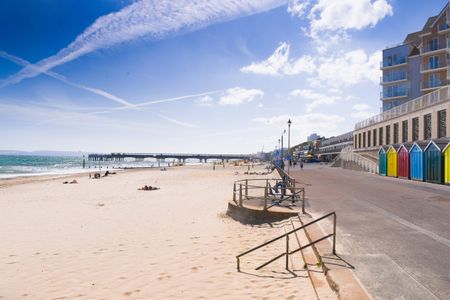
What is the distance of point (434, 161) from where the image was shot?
80.9 feet

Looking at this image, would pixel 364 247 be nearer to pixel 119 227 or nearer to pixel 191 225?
pixel 191 225

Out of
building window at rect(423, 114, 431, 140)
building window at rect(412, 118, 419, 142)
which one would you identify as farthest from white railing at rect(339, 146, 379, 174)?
building window at rect(423, 114, 431, 140)

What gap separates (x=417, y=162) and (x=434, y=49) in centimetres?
3007

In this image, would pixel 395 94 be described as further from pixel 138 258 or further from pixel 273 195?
pixel 138 258

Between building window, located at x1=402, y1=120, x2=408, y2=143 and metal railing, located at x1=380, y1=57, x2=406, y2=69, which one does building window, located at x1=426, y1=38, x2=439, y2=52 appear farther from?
building window, located at x1=402, y1=120, x2=408, y2=143

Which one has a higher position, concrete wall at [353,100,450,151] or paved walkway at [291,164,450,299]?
concrete wall at [353,100,450,151]

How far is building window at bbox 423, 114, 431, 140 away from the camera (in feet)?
96.0

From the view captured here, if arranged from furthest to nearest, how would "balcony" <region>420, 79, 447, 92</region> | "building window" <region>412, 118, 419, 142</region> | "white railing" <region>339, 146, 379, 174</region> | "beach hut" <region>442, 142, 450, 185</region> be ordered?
"balcony" <region>420, 79, 447, 92</region>
"white railing" <region>339, 146, 379, 174</region>
"building window" <region>412, 118, 419, 142</region>
"beach hut" <region>442, 142, 450, 185</region>

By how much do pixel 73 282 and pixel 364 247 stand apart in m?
6.90

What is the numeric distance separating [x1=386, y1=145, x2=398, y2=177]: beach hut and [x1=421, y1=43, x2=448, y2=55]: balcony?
23.1 m

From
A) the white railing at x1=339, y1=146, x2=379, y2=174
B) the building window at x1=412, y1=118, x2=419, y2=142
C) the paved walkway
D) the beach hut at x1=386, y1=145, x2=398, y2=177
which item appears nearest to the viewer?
the paved walkway

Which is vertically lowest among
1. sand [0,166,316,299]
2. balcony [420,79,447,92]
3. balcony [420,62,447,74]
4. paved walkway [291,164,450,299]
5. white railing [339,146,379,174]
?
sand [0,166,316,299]

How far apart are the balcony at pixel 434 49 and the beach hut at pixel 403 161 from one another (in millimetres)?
25006

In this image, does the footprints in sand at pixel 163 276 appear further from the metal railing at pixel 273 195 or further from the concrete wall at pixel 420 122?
the concrete wall at pixel 420 122
